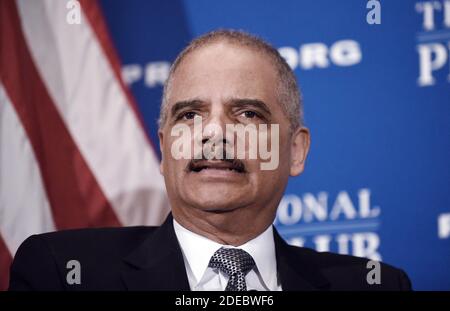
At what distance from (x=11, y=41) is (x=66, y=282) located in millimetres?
921

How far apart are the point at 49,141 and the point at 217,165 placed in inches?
32.2

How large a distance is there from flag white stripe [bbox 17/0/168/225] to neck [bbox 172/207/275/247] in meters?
0.55

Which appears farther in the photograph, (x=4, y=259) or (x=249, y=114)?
(x=4, y=259)

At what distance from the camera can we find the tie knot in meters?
1.61

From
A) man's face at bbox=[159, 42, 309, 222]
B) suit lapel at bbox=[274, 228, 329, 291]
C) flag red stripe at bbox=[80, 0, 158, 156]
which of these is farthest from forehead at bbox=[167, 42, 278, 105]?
flag red stripe at bbox=[80, 0, 158, 156]

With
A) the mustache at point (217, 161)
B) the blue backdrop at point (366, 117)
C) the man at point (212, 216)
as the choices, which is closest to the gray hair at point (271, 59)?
the man at point (212, 216)

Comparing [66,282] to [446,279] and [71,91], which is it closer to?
[71,91]

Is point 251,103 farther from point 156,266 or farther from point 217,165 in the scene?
point 156,266

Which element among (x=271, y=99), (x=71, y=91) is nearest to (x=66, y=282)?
(x=271, y=99)

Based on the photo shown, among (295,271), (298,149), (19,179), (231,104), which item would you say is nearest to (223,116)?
(231,104)

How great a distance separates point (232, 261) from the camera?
1.61 metres

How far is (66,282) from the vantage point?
1607 mm

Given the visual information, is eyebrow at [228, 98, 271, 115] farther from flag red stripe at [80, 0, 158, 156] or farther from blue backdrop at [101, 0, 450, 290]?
flag red stripe at [80, 0, 158, 156]

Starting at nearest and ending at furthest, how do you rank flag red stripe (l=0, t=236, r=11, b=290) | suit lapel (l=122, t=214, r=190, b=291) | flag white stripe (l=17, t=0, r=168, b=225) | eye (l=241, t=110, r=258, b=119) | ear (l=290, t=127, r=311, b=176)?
suit lapel (l=122, t=214, r=190, b=291) → eye (l=241, t=110, r=258, b=119) → ear (l=290, t=127, r=311, b=176) → flag red stripe (l=0, t=236, r=11, b=290) → flag white stripe (l=17, t=0, r=168, b=225)
